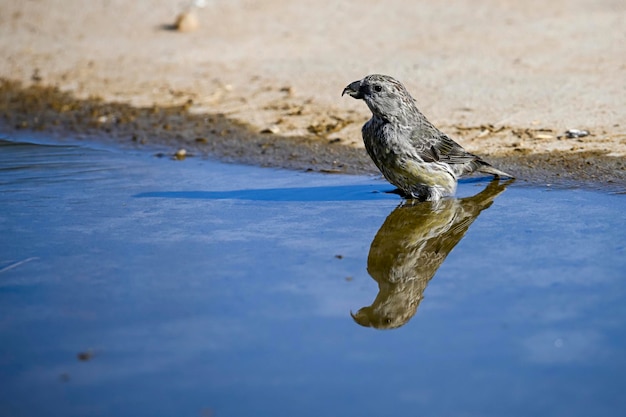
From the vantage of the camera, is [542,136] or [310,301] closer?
[310,301]

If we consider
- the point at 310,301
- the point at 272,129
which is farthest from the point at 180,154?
the point at 310,301

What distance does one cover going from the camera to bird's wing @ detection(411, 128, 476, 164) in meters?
7.28

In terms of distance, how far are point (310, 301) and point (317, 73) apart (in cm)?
662

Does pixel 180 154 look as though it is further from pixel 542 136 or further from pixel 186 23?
pixel 186 23

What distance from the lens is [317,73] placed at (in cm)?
1139

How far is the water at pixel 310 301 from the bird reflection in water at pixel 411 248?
2 cm

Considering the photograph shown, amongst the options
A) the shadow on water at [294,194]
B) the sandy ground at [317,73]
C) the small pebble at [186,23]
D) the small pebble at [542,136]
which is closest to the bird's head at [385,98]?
the shadow on water at [294,194]

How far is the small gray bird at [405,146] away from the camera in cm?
718

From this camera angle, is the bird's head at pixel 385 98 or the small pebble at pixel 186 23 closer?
the bird's head at pixel 385 98

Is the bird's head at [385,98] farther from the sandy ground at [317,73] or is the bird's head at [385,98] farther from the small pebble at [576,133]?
the small pebble at [576,133]

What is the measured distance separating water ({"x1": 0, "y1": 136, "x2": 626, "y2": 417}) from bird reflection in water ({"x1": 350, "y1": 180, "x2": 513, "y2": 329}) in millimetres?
18

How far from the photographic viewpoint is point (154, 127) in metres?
10.5

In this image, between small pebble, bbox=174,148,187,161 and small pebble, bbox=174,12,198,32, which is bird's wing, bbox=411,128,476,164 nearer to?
small pebble, bbox=174,148,187,161

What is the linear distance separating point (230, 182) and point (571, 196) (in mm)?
2987
